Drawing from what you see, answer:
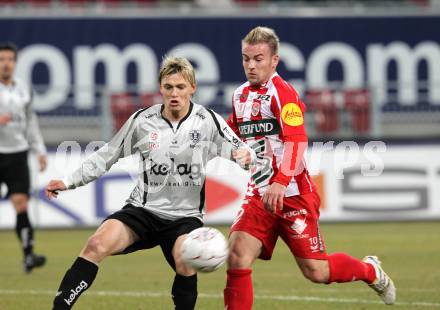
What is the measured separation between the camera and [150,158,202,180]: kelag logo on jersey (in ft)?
22.0

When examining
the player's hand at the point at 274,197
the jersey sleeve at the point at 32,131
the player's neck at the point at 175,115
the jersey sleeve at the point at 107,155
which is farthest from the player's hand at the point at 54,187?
the jersey sleeve at the point at 32,131

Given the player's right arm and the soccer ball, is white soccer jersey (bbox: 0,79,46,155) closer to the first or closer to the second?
the player's right arm

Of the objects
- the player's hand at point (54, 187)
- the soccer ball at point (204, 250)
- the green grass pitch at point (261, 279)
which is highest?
the player's hand at point (54, 187)

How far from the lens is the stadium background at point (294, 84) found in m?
15.7

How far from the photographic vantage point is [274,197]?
6.61m

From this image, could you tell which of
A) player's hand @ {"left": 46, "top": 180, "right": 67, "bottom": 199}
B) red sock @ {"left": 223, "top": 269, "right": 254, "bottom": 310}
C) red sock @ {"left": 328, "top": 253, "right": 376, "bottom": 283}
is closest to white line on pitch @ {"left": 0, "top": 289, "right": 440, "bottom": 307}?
red sock @ {"left": 328, "top": 253, "right": 376, "bottom": 283}

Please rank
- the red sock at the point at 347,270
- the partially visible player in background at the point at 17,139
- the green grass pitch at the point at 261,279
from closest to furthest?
the red sock at the point at 347,270, the green grass pitch at the point at 261,279, the partially visible player in background at the point at 17,139

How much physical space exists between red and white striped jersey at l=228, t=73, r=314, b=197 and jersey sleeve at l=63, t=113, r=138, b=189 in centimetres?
82

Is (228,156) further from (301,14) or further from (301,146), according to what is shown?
(301,14)

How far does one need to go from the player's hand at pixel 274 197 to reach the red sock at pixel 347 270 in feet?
2.61

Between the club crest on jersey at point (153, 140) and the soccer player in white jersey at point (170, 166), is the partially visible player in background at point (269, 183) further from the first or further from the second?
the club crest on jersey at point (153, 140)

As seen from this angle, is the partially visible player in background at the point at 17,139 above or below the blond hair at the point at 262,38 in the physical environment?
below

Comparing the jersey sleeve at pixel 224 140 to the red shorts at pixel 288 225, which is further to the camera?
the red shorts at pixel 288 225

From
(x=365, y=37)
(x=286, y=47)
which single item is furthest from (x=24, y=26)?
(x=365, y=37)
